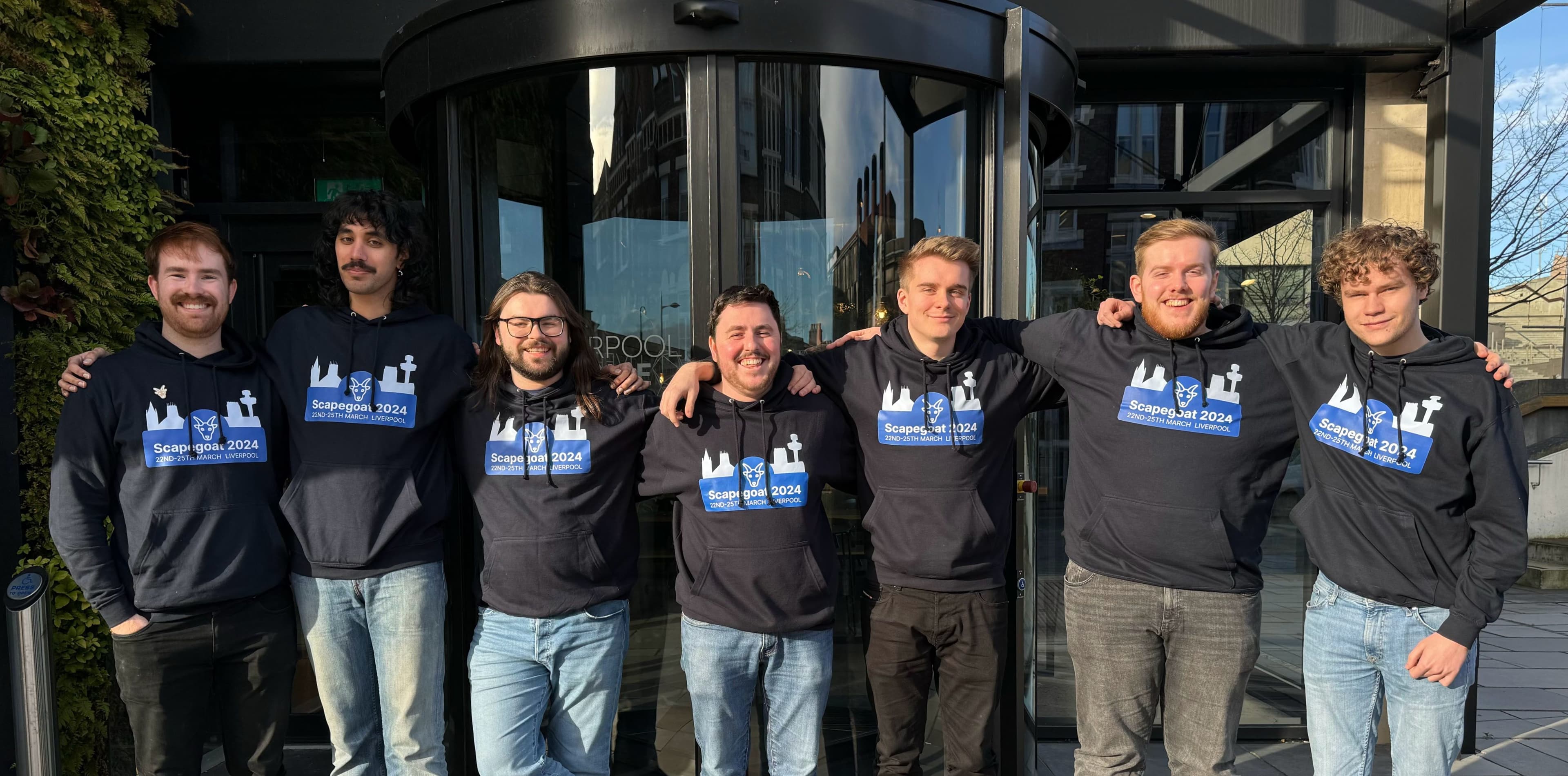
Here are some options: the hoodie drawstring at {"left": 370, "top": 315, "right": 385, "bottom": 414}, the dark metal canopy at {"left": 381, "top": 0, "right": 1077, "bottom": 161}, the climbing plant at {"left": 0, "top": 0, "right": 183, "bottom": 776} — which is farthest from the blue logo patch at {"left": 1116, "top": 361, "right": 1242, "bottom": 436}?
the climbing plant at {"left": 0, "top": 0, "right": 183, "bottom": 776}

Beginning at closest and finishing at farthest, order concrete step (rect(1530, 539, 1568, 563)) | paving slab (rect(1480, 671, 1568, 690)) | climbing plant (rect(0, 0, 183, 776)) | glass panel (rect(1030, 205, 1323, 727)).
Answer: climbing plant (rect(0, 0, 183, 776)) < glass panel (rect(1030, 205, 1323, 727)) < paving slab (rect(1480, 671, 1568, 690)) < concrete step (rect(1530, 539, 1568, 563))

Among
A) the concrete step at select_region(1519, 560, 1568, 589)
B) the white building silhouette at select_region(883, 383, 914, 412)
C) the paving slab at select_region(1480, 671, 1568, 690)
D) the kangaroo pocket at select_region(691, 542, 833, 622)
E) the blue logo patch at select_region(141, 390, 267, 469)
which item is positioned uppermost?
the white building silhouette at select_region(883, 383, 914, 412)

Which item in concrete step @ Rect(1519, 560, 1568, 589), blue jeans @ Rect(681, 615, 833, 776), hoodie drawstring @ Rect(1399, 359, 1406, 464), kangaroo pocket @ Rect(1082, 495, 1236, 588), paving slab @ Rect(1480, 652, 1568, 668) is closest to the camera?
hoodie drawstring @ Rect(1399, 359, 1406, 464)

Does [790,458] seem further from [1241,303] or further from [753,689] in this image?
[1241,303]

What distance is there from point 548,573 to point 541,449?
1.20 ft

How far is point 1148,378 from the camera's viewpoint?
8.61 feet

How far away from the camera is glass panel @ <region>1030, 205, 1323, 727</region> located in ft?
15.2

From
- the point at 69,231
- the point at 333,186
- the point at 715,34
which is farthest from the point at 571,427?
the point at 333,186

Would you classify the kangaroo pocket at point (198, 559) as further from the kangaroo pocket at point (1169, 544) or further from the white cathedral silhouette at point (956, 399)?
the kangaroo pocket at point (1169, 544)

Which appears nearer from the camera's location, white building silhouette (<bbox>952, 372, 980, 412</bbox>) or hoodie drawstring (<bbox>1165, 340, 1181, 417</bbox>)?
hoodie drawstring (<bbox>1165, 340, 1181, 417</bbox>)

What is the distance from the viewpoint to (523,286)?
2.66 metres

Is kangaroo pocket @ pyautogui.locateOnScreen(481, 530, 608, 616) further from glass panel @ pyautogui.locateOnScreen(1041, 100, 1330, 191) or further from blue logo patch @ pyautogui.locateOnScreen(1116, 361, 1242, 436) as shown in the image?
glass panel @ pyautogui.locateOnScreen(1041, 100, 1330, 191)

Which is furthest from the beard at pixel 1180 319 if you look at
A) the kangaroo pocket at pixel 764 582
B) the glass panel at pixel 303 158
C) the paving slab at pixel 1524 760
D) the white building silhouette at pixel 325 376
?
the glass panel at pixel 303 158

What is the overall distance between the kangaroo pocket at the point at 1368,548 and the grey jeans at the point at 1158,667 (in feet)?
0.80
